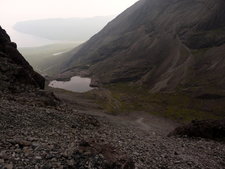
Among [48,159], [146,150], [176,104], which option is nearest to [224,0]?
[176,104]

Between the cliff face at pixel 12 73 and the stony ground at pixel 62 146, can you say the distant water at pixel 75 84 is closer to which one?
the cliff face at pixel 12 73

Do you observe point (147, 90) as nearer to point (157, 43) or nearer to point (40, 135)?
point (157, 43)

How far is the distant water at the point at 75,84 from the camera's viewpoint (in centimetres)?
15998

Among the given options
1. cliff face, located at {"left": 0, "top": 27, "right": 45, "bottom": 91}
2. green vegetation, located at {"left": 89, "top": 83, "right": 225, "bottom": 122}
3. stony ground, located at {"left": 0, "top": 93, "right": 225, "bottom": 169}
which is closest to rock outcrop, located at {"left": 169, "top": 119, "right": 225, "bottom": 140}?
stony ground, located at {"left": 0, "top": 93, "right": 225, "bottom": 169}

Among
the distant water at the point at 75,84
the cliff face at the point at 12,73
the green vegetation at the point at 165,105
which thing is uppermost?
the cliff face at the point at 12,73

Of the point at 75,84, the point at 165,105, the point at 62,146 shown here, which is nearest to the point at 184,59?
the point at 165,105

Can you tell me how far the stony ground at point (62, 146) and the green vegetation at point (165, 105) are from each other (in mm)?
57490

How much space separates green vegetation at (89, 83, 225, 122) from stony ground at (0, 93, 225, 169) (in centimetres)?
5749

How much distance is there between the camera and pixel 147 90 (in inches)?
5871

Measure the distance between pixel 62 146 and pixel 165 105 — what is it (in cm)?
10232

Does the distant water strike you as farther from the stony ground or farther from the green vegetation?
the stony ground

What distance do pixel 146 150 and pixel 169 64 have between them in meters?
139

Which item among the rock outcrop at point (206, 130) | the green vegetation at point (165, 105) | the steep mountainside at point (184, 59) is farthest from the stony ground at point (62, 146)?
the steep mountainside at point (184, 59)

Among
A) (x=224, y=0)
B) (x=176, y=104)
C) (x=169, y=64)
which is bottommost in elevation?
(x=176, y=104)
